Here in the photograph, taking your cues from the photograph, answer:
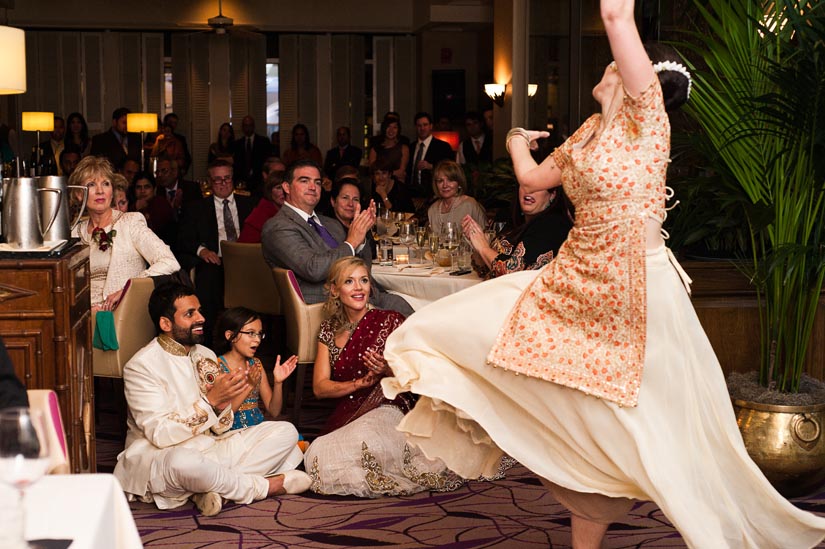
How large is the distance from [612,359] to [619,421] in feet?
0.55

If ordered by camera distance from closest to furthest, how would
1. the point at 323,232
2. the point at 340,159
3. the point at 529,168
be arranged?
1. the point at 529,168
2. the point at 323,232
3. the point at 340,159

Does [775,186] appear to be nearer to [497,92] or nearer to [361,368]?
[361,368]

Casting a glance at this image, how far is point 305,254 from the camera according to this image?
5.66 meters

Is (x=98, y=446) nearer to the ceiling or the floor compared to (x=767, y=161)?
nearer to the floor

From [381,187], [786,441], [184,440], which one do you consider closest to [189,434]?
[184,440]

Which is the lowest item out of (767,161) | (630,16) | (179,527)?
(179,527)

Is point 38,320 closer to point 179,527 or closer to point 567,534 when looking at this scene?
point 179,527

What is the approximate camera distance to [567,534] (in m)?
3.91

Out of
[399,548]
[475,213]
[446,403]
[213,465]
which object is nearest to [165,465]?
[213,465]

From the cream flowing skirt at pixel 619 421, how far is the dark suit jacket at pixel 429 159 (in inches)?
293

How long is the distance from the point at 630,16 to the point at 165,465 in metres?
2.52

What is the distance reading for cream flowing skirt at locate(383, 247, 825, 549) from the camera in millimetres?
2945

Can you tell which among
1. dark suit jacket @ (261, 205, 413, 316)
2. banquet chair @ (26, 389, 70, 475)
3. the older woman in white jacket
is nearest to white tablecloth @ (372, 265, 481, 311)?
dark suit jacket @ (261, 205, 413, 316)

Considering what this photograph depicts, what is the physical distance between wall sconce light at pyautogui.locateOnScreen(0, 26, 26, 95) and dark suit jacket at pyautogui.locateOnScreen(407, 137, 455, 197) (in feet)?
21.7
